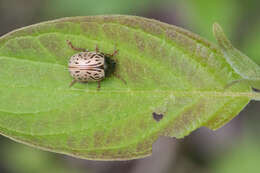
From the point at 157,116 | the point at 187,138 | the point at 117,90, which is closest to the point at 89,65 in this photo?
the point at 117,90

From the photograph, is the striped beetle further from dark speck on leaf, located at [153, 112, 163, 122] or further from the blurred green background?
the blurred green background

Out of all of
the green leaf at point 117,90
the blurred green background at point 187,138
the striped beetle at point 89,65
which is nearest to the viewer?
the green leaf at point 117,90

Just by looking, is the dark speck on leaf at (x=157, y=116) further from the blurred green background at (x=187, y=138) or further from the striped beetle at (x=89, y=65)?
the blurred green background at (x=187, y=138)

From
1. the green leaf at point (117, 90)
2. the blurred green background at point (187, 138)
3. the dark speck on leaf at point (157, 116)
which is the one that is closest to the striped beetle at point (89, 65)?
the green leaf at point (117, 90)

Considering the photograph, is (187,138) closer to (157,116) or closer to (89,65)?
(89,65)

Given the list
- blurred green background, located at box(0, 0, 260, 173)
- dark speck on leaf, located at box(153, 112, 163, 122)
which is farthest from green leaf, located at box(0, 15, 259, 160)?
blurred green background, located at box(0, 0, 260, 173)
